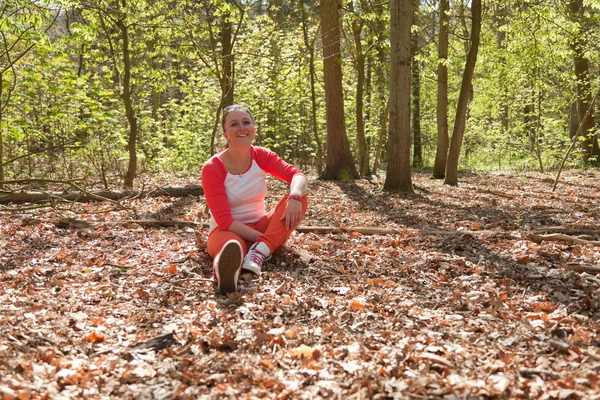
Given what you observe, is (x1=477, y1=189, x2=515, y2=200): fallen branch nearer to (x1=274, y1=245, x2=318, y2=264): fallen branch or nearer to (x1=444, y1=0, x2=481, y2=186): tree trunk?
(x1=444, y1=0, x2=481, y2=186): tree trunk

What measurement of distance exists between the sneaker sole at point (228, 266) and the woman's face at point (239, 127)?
43.2 inches

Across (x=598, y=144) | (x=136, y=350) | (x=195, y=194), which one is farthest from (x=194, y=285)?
(x=598, y=144)

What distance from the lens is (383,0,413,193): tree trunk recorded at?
7.69 meters

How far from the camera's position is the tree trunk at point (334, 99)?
9.97 metres

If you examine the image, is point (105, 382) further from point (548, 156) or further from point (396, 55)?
point (548, 156)

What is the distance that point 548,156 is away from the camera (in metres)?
15.8

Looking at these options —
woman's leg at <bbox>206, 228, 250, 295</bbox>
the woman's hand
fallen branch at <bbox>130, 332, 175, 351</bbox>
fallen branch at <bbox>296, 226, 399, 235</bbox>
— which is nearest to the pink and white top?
the woman's hand

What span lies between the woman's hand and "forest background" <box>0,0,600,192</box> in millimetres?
3495

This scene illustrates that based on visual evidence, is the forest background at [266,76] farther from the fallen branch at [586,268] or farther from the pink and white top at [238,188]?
the fallen branch at [586,268]

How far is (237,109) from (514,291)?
2705mm

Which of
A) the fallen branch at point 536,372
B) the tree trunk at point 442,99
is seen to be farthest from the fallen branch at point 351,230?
the tree trunk at point 442,99

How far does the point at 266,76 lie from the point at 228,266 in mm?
12830

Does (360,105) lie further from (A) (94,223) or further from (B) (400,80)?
(A) (94,223)

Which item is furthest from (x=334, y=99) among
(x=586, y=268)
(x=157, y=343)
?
(x=157, y=343)
